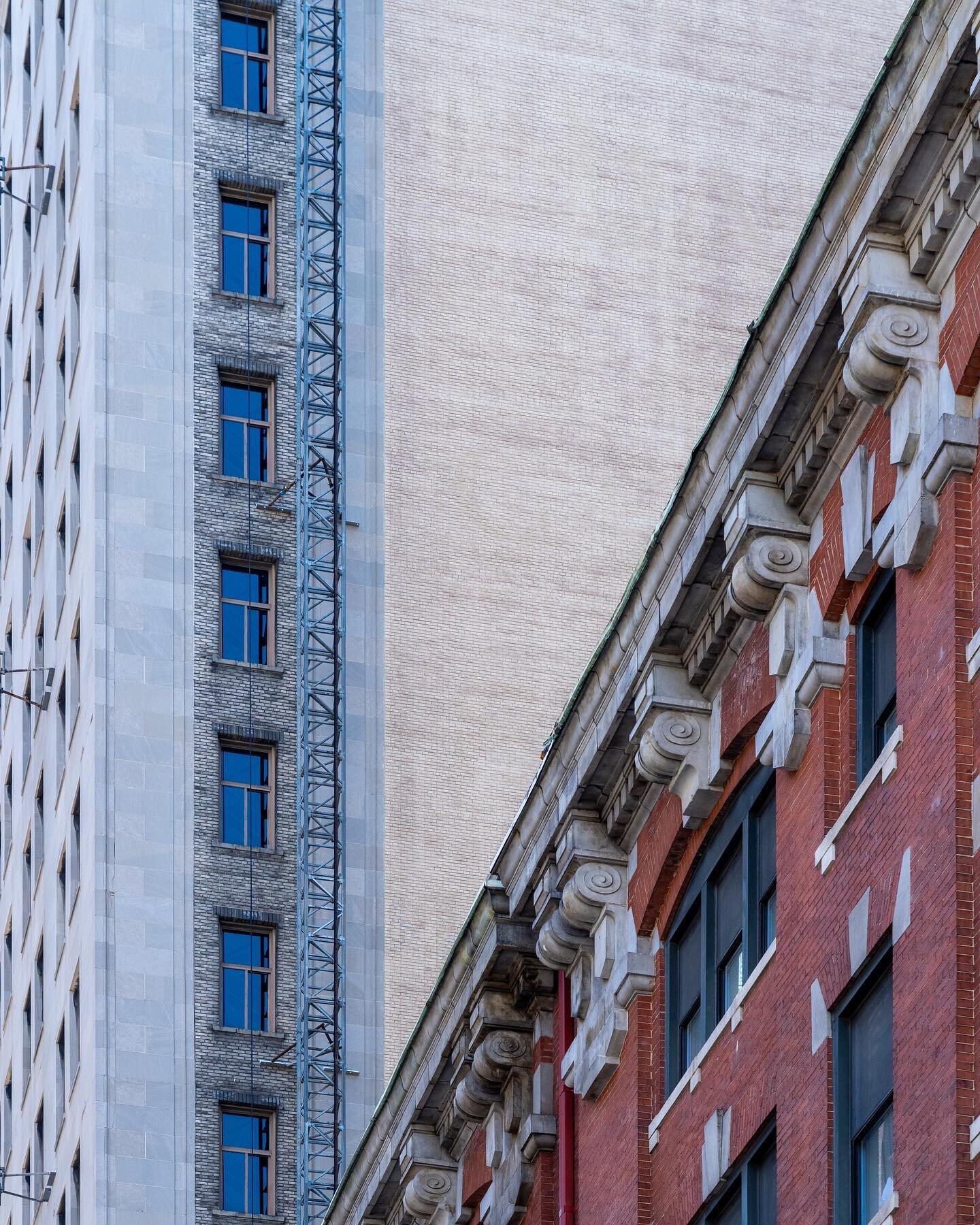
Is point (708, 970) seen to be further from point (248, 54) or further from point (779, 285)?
point (248, 54)

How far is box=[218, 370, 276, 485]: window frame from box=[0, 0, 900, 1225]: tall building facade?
11cm

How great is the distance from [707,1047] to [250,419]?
4257 centimetres

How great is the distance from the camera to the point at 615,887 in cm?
3194

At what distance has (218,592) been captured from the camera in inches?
2667

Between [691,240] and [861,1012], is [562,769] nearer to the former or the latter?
[861,1012]

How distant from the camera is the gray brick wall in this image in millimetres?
64500

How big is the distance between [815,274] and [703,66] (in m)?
48.8

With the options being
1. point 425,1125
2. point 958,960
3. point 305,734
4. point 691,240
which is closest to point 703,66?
point 691,240

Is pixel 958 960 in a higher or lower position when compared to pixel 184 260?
lower

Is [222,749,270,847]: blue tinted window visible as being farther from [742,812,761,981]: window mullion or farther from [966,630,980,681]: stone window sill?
[966,630,980,681]: stone window sill

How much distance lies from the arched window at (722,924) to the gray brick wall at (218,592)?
34.5 metres

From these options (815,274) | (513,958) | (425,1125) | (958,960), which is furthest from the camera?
(425,1125)

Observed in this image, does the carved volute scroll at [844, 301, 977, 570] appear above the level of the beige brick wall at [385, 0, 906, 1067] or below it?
below

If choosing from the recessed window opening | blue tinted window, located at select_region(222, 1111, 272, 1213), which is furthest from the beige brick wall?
blue tinted window, located at select_region(222, 1111, 272, 1213)
